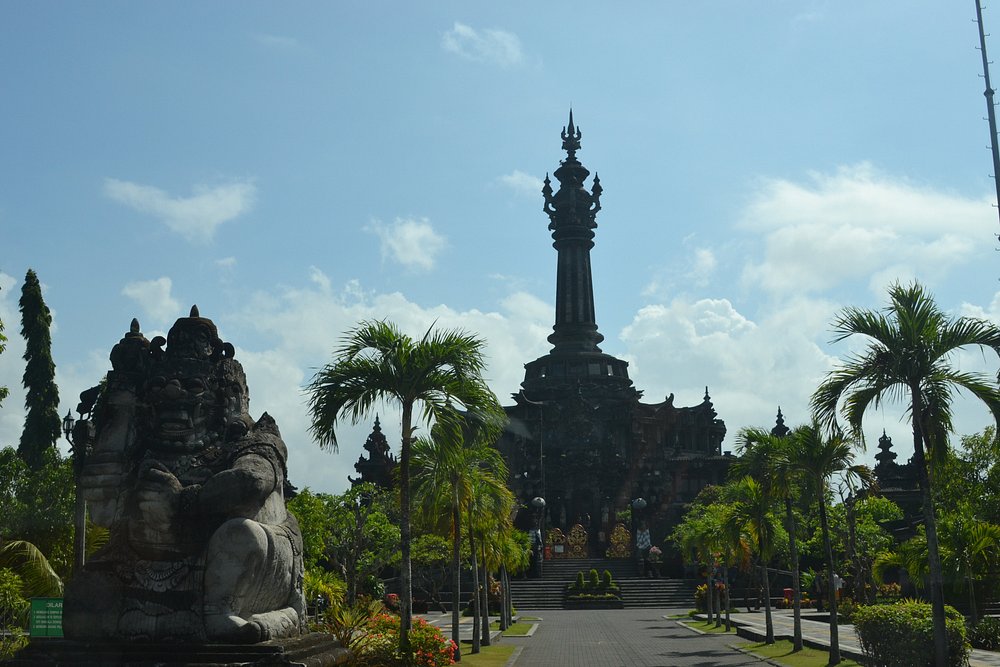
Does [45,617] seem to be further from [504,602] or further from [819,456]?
[504,602]

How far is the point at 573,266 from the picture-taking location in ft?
307

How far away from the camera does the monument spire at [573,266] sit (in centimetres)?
9262

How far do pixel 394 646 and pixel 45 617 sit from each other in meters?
5.58

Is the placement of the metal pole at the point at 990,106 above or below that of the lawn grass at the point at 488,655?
above

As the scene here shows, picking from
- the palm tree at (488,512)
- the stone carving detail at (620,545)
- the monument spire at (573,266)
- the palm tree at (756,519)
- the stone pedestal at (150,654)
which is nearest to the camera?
the stone pedestal at (150,654)

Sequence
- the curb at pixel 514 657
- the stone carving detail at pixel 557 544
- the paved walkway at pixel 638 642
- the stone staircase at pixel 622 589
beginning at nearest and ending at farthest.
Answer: the curb at pixel 514 657 < the paved walkway at pixel 638 642 < the stone staircase at pixel 622 589 < the stone carving detail at pixel 557 544

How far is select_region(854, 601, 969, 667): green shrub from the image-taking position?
18.2 metres

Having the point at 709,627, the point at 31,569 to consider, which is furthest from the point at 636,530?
the point at 31,569

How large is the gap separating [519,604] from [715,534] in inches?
761

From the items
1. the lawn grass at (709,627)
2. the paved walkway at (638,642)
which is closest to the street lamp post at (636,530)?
the paved walkway at (638,642)

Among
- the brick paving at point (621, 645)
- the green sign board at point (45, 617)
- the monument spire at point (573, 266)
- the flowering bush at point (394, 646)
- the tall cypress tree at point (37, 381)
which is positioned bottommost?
the brick paving at point (621, 645)

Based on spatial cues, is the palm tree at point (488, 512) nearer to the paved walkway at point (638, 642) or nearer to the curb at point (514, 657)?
the curb at point (514, 657)

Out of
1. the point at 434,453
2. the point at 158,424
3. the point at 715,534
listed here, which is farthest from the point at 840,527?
the point at 158,424

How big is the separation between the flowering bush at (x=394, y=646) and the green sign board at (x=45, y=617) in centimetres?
462
